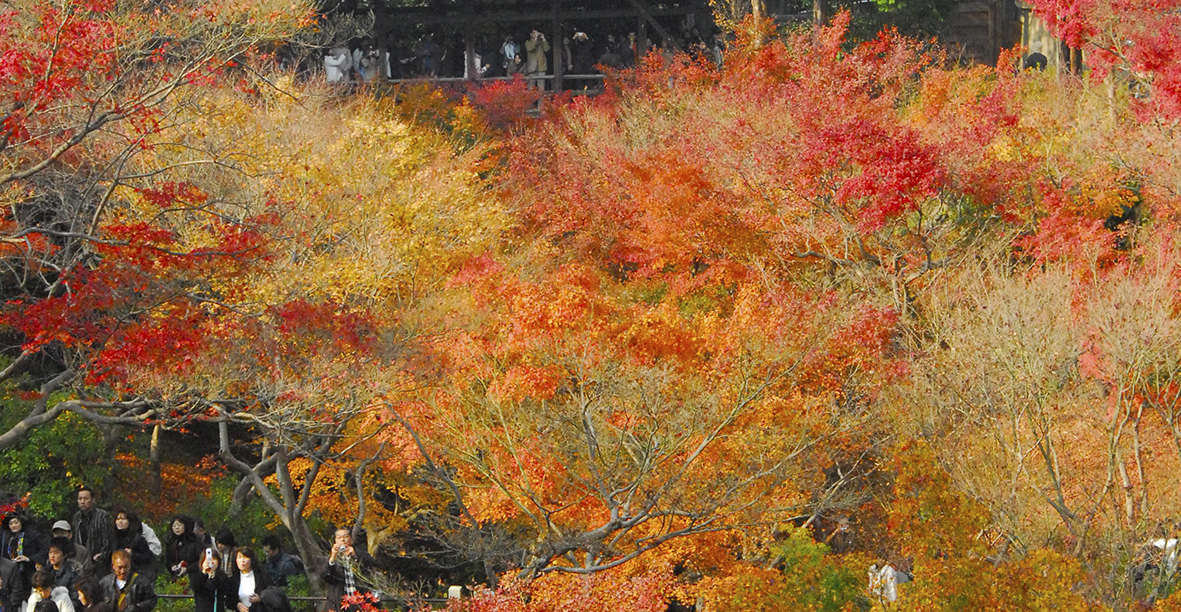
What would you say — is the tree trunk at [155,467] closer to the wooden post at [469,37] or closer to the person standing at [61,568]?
the person standing at [61,568]

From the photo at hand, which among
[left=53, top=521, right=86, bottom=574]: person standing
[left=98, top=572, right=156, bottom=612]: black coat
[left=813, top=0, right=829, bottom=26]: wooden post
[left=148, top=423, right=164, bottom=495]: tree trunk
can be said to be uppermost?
[left=813, top=0, right=829, bottom=26]: wooden post

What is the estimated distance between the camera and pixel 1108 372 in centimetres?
1485

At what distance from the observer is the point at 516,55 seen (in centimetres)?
2970

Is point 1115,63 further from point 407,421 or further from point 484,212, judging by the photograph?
point 407,421

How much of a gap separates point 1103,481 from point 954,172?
6073mm

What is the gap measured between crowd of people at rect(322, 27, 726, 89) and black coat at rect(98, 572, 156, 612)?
61.4ft

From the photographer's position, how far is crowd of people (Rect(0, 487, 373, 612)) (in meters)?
10.9

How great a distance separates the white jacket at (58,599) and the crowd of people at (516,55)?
1899 cm

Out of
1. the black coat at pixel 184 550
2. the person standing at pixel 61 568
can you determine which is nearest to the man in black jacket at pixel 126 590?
the person standing at pixel 61 568

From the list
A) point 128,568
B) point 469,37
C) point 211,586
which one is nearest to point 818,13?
point 469,37

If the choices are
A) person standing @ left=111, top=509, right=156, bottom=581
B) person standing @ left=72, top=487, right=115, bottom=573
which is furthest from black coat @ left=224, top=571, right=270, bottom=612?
person standing @ left=72, top=487, right=115, bottom=573

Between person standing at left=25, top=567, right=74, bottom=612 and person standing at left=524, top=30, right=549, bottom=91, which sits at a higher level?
person standing at left=524, top=30, right=549, bottom=91

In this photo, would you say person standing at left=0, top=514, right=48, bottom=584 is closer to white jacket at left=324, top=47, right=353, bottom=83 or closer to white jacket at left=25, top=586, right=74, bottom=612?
white jacket at left=25, top=586, right=74, bottom=612

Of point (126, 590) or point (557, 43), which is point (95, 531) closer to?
point (126, 590)
